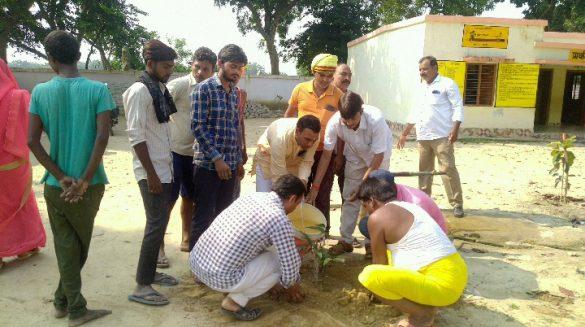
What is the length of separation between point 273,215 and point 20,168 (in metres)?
2.30

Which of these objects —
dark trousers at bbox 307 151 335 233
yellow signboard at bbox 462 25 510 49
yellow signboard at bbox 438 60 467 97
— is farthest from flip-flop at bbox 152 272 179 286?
yellow signboard at bbox 462 25 510 49

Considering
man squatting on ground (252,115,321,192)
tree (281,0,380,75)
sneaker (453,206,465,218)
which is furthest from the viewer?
tree (281,0,380,75)

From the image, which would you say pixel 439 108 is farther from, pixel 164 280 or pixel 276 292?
pixel 164 280

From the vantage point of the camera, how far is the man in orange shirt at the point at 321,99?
421 cm

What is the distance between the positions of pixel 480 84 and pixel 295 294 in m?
11.1

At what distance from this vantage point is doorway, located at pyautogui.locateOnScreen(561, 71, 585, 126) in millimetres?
16087

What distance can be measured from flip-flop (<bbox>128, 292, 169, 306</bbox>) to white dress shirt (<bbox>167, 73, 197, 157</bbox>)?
1167 millimetres

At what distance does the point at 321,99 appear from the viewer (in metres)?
4.30

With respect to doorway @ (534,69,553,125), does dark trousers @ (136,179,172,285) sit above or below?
below

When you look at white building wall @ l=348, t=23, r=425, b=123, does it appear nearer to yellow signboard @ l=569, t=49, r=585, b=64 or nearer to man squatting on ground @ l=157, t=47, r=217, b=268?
yellow signboard @ l=569, t=49, r=585, b=64

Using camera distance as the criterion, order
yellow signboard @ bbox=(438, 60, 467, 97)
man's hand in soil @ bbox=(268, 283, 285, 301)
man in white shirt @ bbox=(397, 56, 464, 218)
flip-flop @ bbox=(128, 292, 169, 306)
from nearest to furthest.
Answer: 1. flip-flop @ bbox=(128, 292, 169, 306)
2. man's hand in soil @ bbox=(268, 283, 285, 301)
3. man in white shirt @ bbox=(397, 56, 464, 218)
4. yellow signboard @ bbox=(438, 60, 467, 97)

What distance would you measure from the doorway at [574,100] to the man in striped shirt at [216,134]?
52.9 ft

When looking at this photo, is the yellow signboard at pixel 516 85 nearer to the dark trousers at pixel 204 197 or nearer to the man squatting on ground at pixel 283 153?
the man squatting on ground at pixel 283 153

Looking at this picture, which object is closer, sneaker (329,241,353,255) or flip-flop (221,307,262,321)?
flip-flop (221,307,262,321)
